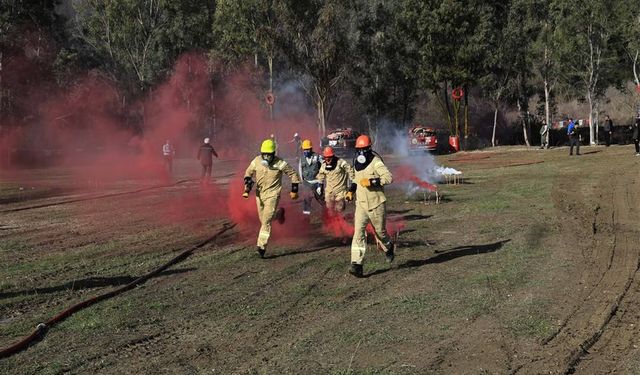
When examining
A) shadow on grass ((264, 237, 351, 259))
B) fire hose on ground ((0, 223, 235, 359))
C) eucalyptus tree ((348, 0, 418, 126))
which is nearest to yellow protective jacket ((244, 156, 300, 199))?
shadow on grass ((264, 237, 351, 259))

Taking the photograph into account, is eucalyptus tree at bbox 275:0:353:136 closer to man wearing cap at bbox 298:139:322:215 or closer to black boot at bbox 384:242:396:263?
man wearing cap at bbox 298:139:322:215

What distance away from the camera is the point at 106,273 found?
9867 mm

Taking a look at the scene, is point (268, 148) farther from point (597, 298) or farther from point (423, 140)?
point (423, 140)

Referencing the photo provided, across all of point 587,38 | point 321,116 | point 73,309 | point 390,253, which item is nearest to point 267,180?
point 390,253

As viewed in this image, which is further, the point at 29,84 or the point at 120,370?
the point at 29,84

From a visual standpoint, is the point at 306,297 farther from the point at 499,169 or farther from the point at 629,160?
the point at 629,160

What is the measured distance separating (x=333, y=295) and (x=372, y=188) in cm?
198

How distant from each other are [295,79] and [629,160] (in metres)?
30.3

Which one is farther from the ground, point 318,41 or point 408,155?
point 318,41

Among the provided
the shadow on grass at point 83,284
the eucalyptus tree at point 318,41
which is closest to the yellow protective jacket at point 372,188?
the shadow on grass at point 83,284

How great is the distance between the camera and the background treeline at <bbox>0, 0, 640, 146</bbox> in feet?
141

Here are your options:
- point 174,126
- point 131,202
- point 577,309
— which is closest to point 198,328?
point 577,309

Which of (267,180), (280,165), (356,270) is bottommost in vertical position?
(356,270)

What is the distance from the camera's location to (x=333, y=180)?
13.2 m
